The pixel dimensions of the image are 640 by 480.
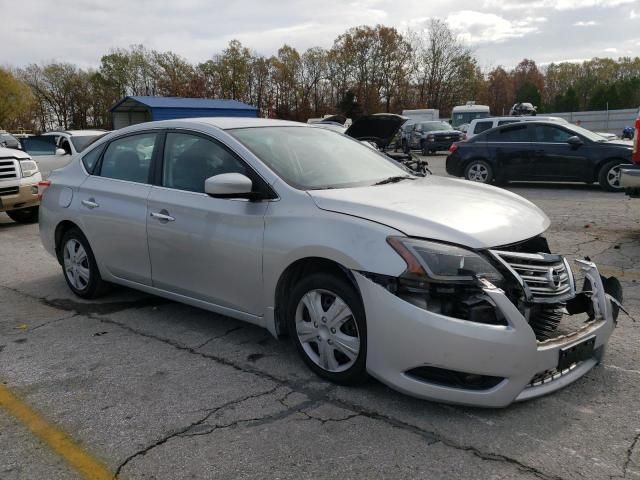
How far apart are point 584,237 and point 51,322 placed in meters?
6.38

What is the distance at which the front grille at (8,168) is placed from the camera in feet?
30.6

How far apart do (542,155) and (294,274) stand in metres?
10.3

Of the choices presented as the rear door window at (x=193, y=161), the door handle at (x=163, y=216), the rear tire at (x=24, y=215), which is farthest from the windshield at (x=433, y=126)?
the door handle at (x=163, y=216)

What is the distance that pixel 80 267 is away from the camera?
529 centimetres

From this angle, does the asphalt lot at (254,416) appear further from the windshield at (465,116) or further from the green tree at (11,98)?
the green tree at (11,98)

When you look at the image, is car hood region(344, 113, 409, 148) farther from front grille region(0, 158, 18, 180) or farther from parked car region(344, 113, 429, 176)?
front grille region(0, 158, 18, 180)

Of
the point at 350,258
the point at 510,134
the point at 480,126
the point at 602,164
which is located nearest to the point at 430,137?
the point at 480,126

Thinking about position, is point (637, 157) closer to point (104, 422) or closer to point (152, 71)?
point (104, 422)

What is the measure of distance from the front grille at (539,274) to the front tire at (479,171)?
34.1 feet

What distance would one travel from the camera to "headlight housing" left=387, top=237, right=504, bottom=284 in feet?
9.42

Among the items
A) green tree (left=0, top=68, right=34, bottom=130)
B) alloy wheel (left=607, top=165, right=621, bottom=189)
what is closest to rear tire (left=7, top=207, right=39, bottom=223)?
alloy wheel (left=607, top=165, right=621, bottom=189)

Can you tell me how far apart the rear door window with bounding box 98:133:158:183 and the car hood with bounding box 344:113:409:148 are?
6.11 m

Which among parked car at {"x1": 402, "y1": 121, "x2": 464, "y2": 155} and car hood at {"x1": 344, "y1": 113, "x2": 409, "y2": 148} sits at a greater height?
car hood at {"x1": 344, "y1": 113, "x2": 409, "y2": 148}

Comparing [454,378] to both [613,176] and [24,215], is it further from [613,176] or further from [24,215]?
[613,176]
